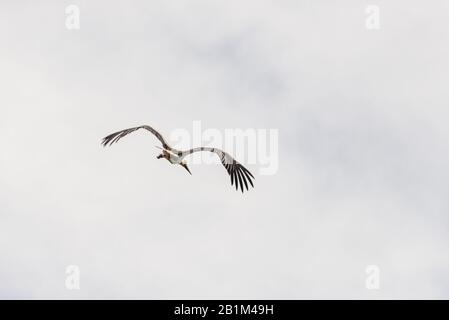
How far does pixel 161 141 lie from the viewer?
57.2 metres
